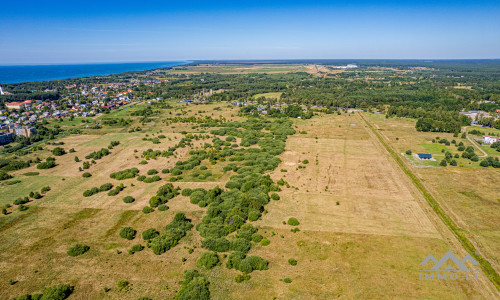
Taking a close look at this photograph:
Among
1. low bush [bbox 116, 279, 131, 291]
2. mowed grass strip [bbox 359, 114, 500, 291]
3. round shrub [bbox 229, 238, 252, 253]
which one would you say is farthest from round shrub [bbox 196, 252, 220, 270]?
mowed grass strip [bbox 359, 114, 500, 291]

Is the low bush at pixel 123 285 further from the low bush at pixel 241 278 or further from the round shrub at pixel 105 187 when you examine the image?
the round shrub at pixel 105 187

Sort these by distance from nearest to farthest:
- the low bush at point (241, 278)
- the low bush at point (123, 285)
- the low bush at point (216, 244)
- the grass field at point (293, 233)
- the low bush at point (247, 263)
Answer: the low bush at point (123, 285)
the grass field at point (293, 233)
the low bush at point (241, 278)
the low bush at point (247, 263)
the low bush at point (216, 244)

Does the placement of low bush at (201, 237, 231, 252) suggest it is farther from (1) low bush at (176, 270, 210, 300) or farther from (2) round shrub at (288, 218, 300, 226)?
(2) round shrub at (288, 218, 300, 226)

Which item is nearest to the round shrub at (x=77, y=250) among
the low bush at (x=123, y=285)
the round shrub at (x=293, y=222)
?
the low bush at (x=123, y=285)

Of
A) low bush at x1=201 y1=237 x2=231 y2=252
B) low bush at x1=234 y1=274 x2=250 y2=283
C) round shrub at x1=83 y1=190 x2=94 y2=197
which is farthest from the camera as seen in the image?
round shrub at x1=83 y1=190 x2=94 y2=197

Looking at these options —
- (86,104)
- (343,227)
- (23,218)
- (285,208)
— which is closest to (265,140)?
(285,208)

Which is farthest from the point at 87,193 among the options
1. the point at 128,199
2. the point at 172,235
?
the point at 172,235
